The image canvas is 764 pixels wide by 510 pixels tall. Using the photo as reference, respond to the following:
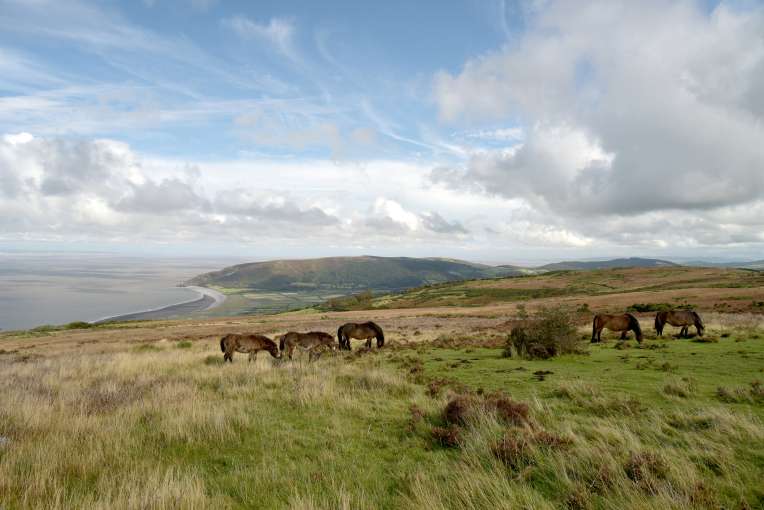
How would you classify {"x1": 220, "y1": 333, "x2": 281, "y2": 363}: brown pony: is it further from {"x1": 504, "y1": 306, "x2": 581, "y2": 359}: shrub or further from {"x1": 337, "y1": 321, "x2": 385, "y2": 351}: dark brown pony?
{"x1": 504, "y1": 306, "x2": 581, "y2": 359}: shrub

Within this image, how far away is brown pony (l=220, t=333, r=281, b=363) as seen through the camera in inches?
693

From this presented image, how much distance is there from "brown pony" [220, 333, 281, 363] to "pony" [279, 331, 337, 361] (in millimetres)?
539

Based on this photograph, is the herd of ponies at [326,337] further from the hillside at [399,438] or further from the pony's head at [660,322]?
the hillside at [399,438]

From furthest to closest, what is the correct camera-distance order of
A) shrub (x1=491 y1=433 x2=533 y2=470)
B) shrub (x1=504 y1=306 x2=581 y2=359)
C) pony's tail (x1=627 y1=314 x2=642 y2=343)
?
pony's tail (x1=627 y1=314 x2=642 y2=343), shrub (x1=504 y1=306 x2=581 y2=359), shrub (x1=491 y1=433 x2=533 y2=470)

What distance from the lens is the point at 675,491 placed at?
15.7ft

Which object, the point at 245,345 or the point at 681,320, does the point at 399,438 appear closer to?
the point at 245,345

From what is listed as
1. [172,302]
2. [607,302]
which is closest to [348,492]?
[607,302]

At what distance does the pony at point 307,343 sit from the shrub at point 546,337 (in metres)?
8.08

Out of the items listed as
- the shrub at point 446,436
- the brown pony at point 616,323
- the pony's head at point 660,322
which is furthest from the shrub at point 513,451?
the pony's head at point 660,322

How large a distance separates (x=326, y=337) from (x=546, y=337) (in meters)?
9.42

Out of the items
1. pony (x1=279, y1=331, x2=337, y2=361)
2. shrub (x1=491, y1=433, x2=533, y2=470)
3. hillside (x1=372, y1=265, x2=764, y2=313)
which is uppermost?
→ shrub (x1=491, y1=433, x2=533, y2=470)

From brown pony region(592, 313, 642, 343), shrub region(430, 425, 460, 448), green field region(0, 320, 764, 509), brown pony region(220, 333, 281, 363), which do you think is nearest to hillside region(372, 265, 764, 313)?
brown pony region(592, 313, 642, 343)

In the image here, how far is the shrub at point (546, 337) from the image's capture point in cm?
1578

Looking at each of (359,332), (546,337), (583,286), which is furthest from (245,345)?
(583,286)
